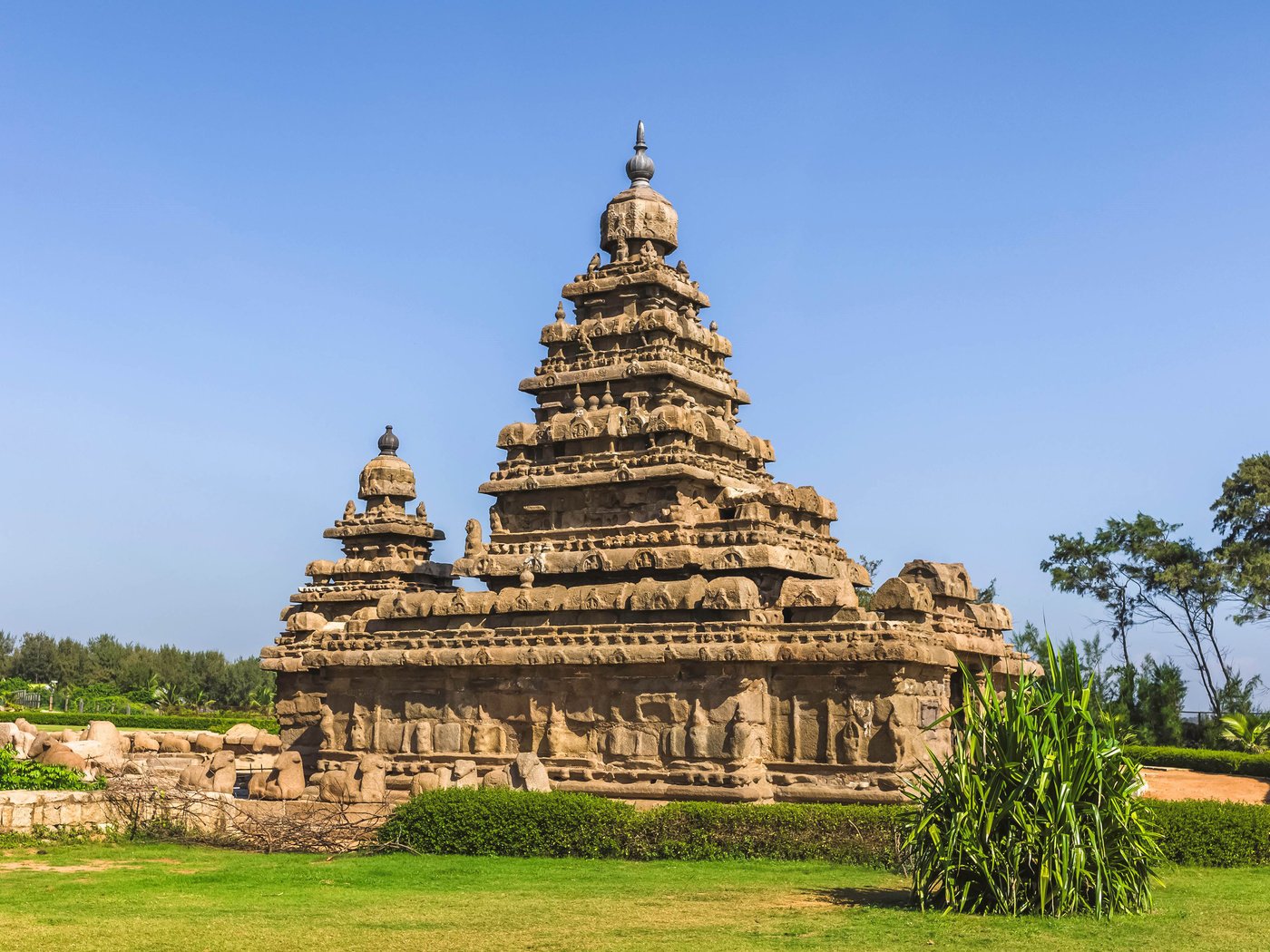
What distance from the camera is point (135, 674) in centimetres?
6731

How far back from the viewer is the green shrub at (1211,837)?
54.6ft

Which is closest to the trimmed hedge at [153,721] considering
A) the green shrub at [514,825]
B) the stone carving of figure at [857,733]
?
the green shrub at [514,825]

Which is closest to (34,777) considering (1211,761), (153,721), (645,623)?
(645,623)

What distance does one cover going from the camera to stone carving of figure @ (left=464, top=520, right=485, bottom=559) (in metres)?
26.2

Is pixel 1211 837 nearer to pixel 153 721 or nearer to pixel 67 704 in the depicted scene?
pixel 153 721

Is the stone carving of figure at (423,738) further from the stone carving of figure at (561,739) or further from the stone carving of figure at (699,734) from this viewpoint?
the stone carving of figure at (699,734)

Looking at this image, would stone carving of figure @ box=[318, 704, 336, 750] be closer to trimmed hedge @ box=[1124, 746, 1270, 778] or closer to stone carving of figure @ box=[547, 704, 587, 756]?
stone carving of figure @ box=[547, 704, 587, 756]

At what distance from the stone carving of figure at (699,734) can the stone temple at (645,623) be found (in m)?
0.05

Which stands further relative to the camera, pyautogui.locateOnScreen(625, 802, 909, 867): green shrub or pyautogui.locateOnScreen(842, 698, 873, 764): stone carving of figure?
pyautogui.locateOnScreen(842, 698, 873, 764): stone carving of figure

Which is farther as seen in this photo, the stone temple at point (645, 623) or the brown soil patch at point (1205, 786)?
the brown soil patch at point (1205, 786)

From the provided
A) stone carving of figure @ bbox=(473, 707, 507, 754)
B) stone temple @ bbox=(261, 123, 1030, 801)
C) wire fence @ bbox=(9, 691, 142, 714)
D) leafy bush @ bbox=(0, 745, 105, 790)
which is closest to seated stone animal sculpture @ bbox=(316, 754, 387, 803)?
stone temple @ bbox=(261, 123, 1030, 801)

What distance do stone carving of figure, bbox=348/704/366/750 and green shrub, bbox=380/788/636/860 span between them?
666 centimetres

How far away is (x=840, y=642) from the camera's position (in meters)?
20.6

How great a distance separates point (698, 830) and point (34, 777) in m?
9.34
